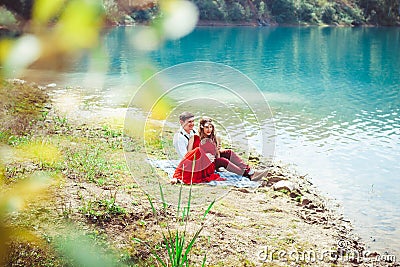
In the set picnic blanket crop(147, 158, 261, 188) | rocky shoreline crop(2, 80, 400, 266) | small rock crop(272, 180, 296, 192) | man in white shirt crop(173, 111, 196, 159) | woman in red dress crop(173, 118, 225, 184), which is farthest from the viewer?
small rock crop(272, 180, 296, 192)

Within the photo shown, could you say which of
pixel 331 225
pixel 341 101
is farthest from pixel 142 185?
pixel 341 101

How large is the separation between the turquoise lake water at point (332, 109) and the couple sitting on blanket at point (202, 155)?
1138 mm

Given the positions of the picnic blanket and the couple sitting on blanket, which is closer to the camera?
the couple sitting on blanket

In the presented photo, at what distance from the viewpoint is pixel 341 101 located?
54.5 ft

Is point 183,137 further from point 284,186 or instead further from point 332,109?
point 332,109

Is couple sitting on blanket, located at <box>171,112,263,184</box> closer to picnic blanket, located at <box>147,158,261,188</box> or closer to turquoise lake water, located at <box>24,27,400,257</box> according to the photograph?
picnic blanket, located at <box>147,158,261,188</box>

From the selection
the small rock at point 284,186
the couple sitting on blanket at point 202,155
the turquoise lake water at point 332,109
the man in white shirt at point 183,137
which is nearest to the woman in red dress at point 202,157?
the couple sitting on blanket at point 202,155

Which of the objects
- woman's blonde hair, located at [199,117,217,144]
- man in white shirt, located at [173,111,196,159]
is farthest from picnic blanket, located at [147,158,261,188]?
woman's blonde hair, located at [199,117,217,144]

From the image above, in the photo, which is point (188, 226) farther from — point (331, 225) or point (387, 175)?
point (387, 175)

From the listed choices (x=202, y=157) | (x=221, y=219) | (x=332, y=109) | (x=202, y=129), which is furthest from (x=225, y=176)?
(x=332, y=109)

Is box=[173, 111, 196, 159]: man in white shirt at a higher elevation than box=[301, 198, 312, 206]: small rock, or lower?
higher

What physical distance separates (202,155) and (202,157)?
1.9 inches

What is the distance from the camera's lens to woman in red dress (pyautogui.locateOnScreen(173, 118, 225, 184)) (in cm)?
675

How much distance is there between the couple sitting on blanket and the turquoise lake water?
1138 mm
